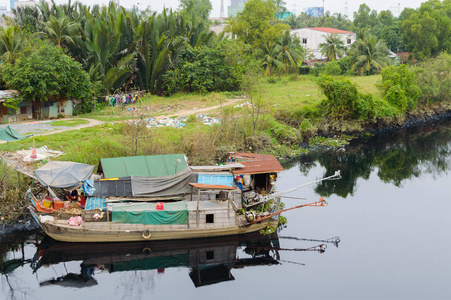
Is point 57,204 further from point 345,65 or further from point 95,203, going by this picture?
point 345,65

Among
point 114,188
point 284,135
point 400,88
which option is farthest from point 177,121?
point 400,88

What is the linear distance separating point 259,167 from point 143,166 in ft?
17.6

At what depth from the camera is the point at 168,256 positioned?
18.5 meters

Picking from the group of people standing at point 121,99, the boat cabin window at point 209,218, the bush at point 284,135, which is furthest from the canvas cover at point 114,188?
the group of people standing at point 121,99

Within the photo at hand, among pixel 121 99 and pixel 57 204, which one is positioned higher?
pixel 121 99

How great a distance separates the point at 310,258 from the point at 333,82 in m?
21.2

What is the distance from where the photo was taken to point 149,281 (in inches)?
672

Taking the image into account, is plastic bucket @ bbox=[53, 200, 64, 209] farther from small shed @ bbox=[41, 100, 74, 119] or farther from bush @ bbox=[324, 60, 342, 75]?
bush @ bbox=[324, 60, 342, 75]

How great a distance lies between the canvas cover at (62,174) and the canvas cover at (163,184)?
215cm

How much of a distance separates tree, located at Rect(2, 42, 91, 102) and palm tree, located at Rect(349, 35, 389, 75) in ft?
116

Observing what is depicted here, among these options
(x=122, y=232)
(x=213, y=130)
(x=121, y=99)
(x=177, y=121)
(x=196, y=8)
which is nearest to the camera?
(x=122, y=232)

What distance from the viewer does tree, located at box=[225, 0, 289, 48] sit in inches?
2135

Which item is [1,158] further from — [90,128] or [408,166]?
[408,166]

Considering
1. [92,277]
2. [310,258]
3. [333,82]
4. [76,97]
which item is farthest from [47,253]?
[333,82]
